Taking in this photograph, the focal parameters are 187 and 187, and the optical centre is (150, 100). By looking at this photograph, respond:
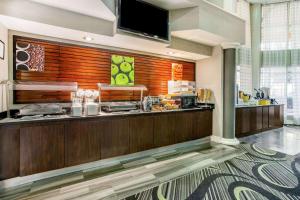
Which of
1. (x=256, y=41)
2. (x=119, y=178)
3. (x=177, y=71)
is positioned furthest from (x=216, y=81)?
(x=256, y=41)

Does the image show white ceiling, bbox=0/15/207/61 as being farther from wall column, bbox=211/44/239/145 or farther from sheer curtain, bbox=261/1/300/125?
sheer curtain, bbox=261/1/300/125

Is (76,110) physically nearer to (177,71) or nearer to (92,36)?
(92,36)

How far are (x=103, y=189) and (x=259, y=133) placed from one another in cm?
595

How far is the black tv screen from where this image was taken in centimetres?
351

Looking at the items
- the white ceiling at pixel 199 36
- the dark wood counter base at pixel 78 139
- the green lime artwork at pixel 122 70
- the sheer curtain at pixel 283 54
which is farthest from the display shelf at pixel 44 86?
the sheer curtain at pixel 283 54

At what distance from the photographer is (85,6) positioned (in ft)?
9.62

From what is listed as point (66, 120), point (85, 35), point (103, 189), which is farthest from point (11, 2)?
point (103, 189)

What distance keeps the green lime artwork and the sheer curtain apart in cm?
660

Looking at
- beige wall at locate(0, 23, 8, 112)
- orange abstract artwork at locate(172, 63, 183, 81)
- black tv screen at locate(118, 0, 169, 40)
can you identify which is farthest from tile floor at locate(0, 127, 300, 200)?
black tv screen at locate(118, 0, 169, 40)

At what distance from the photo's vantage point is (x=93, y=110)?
140 inches

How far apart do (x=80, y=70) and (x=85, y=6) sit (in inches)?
57.0

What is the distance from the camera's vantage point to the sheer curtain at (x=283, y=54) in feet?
25.7

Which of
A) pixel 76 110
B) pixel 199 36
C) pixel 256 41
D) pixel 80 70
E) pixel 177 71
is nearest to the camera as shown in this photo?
pixel 76 110

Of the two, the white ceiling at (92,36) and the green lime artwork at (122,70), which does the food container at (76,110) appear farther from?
the white ceiling at (92,36)
